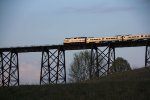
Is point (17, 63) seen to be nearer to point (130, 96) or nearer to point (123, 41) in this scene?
point (123, 41)

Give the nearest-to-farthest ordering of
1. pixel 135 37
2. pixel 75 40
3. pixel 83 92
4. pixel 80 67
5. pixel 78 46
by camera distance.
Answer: pixel 83 92 < pixel 135 37 < pixel 78 46 < pixel 75 40 < pixel 80 67

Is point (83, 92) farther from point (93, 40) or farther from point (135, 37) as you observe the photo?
point (93, 40)

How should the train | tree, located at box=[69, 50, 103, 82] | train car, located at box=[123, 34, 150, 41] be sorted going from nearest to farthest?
train car, located at box=[123, 34, 150, 41]
the train
tree, located at box=[69, 50, 103, 82]

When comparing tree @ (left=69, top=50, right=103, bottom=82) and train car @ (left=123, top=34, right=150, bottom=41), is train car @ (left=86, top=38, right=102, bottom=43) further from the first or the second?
tree @ (left=69, top=50, right=103, bottom=82)

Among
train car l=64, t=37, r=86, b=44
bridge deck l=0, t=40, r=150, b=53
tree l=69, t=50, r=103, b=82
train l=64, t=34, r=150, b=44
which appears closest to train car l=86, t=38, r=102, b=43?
train l=64, t=34, r=150, b=44

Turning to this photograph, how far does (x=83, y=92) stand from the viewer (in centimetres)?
1564

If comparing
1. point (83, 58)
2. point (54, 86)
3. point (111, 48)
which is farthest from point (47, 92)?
point (83, 58)

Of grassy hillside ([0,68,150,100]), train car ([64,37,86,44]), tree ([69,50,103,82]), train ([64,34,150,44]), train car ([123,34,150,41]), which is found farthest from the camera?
tree ([69,50,103,82])

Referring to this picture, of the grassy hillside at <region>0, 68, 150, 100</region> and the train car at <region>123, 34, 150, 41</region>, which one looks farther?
the train car at <region>123, 34, 150, 41</region>

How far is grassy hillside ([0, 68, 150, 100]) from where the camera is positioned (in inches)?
579

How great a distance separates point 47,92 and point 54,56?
22.0 metres

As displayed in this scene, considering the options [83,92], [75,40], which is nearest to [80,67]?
[75,40]

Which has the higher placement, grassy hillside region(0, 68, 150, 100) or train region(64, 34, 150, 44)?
train region(64, 34, 150, 44)

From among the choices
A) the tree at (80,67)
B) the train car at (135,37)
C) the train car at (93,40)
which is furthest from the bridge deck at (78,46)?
the tree at (80,67)
